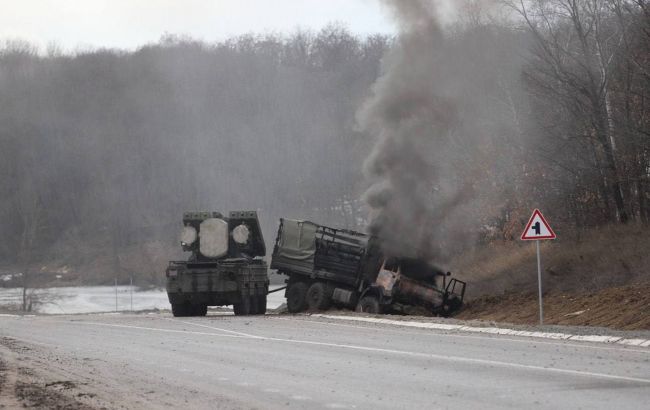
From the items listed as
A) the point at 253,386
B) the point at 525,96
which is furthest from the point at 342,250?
the point at 253,386

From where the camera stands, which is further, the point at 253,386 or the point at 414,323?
the point at 414,323

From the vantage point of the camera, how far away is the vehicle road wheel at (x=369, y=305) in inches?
1110

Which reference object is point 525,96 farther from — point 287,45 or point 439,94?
point 287,45

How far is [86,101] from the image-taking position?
109 meters

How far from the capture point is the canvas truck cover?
30.1 m

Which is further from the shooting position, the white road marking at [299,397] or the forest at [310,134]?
the forest at [310,134]

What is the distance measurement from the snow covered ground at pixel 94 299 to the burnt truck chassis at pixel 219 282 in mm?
20282

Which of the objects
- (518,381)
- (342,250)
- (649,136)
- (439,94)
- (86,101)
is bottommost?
(518,381)

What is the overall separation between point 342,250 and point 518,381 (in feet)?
59.8

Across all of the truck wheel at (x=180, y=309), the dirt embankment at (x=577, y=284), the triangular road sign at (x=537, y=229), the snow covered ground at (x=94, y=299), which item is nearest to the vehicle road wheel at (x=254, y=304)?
the truck wheel at (x=180, y=309)

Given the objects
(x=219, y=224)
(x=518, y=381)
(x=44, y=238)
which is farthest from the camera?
(x=44, y=238)

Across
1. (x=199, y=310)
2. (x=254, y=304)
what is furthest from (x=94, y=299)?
(x=254, y=304)

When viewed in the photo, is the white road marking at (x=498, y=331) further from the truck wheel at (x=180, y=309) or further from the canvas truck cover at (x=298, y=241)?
the truck wheel at (x=180, y=309)

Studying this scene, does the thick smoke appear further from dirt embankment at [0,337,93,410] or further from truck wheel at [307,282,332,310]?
dirt embankment at [0,337,93,410]
